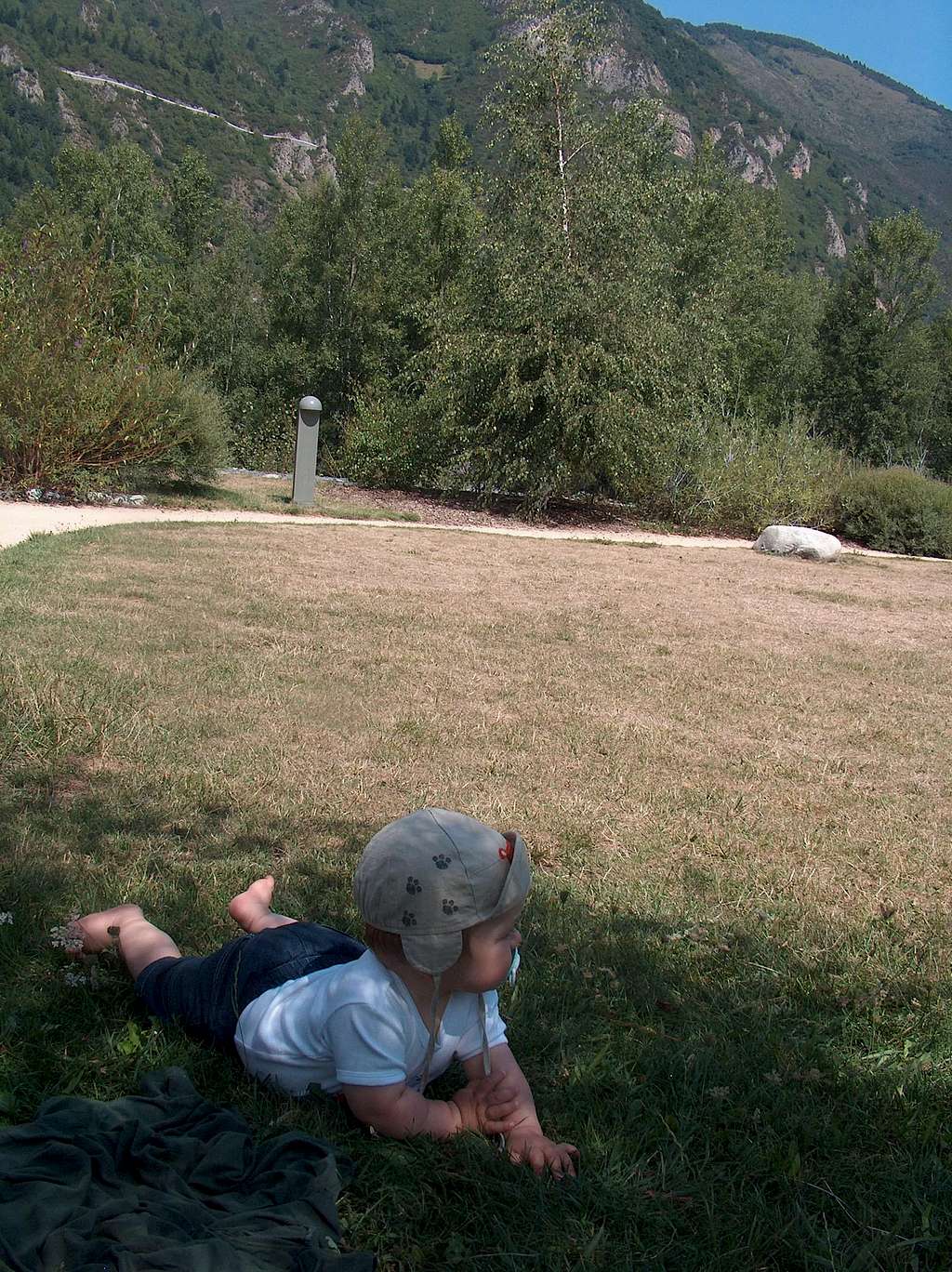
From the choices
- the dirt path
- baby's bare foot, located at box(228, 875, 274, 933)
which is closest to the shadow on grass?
baby's bare foot, located at box(228, 875, 274, 933)

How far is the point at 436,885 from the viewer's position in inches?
79.7

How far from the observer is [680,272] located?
26.2 m

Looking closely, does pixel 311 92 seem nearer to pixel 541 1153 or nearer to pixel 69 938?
pixel 69 938

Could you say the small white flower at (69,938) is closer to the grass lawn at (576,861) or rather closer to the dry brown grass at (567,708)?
the grass lawn at (576,861)

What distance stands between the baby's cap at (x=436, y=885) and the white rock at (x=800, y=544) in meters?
12.4

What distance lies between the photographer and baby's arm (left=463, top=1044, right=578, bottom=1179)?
200 cm

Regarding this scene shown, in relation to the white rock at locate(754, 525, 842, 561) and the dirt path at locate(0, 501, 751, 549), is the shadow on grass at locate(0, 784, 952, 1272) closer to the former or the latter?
the dirt path at locate(0, 501, 751, 549)

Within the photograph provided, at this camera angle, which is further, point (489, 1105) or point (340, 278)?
point (340, 278)

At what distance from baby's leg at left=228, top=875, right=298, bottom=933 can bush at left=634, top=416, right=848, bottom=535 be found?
1403 centimetres

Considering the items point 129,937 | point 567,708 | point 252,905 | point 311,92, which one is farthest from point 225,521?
point 311,92

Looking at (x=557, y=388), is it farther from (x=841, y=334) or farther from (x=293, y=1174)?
(x=841, y=334)

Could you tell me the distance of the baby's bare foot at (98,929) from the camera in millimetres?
2535

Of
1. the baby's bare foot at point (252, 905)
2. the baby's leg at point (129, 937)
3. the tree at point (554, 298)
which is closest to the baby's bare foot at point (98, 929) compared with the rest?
the baby's leg at point (129, 937)

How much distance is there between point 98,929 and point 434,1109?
0.97 meters
